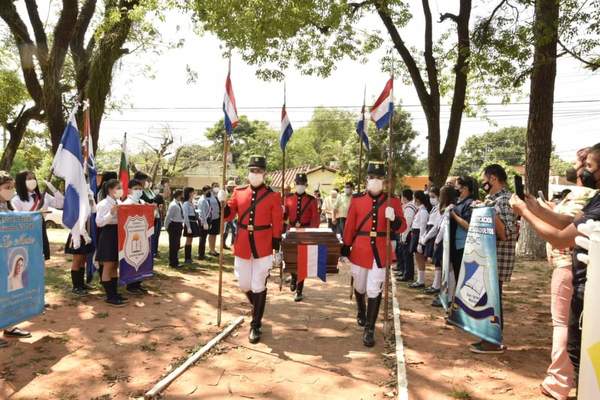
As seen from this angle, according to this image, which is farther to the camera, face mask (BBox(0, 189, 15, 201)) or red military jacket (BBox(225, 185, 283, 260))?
red military jacket (BBox(225, 185, 283, 260))

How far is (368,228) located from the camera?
20.4 ft

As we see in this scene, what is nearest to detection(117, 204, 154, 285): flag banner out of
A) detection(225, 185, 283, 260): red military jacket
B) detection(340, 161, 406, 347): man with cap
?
detection(225, 185, 283, 260): red military jacket

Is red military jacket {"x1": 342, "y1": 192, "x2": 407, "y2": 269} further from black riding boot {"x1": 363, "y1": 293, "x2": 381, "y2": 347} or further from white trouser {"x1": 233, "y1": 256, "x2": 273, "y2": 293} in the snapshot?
white trouser {"x1": 233, "y1": 256, "x2": 273, "y2": 293}

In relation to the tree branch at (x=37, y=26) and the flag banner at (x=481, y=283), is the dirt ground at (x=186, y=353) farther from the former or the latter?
the tree branch at (x=37, y=26)

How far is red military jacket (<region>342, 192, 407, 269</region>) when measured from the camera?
20.1ft

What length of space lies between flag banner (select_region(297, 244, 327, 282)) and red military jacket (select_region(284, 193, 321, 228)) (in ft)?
9.29

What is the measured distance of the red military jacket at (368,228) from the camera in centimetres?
612

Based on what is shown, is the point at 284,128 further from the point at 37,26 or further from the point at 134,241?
the point at 37,26

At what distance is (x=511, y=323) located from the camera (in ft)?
22.4

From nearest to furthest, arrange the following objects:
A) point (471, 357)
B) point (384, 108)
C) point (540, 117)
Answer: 1. point (471, 357)
2. point (384, 108)
3. point (540, 117)

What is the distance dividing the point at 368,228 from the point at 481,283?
1575 mm

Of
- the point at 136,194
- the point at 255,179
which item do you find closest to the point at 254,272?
the point at 255,179

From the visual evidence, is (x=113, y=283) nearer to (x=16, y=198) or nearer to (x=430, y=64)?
(x=16, y=198)

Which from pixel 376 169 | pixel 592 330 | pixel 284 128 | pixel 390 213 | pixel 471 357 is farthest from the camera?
pixel 284 128
